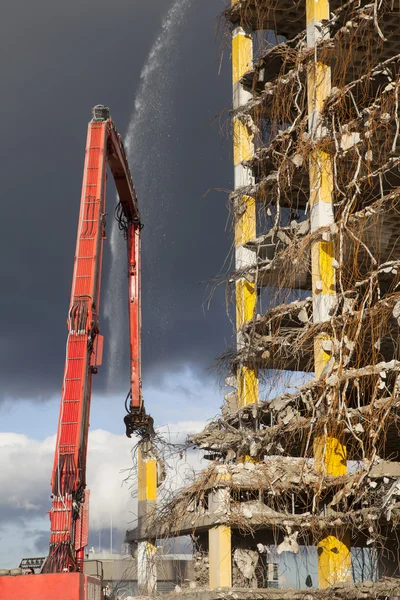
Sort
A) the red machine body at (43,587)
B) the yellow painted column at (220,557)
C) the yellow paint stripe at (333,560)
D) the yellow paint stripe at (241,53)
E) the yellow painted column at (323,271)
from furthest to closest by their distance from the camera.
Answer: the yellow paint stripe at (241,53) < the yellow painted column at (323,271) < the yellow paint stripe at (333,560) < the yellow painted column at (220,557) < the red machine body at (43,587)

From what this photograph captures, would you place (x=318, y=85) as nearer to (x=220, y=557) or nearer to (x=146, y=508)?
(x=146, y=508)

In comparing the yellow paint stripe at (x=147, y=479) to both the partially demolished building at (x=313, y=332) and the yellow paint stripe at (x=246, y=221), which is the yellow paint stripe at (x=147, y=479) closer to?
the partially demolished building at (x=313, y=332)

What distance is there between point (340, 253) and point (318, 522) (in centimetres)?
699

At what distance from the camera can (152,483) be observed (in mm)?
26750

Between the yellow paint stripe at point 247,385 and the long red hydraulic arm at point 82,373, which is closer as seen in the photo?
the long red hydraulic arm at point 82,373

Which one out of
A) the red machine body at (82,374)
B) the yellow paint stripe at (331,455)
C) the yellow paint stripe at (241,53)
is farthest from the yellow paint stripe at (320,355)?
the yellow paint stripe at (241,53)

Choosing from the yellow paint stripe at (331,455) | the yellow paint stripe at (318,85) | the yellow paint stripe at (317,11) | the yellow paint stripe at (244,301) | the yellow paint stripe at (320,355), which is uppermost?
the yellow paint stripe at (317,11)

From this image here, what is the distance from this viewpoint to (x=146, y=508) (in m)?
26.3

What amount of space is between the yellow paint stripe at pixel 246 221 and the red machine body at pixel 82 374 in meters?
4.73

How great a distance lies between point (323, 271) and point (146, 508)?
8663 mm

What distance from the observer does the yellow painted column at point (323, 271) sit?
896 inches

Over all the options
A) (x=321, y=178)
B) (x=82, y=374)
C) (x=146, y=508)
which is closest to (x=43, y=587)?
(x=82, y=374)

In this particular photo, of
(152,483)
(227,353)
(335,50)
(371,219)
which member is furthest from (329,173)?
(152,483)

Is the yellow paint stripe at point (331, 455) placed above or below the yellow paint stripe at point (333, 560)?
above
